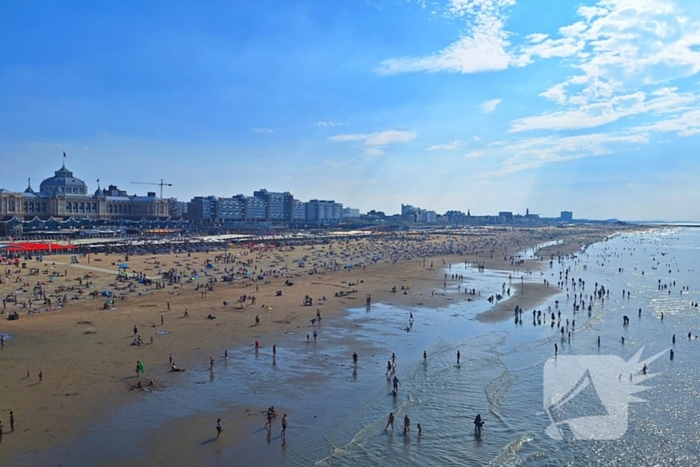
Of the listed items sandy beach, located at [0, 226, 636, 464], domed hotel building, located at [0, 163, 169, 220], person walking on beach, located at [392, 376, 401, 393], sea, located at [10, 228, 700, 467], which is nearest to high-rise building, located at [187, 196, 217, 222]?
domed hotel building, located at [0, 163, 169, 220]

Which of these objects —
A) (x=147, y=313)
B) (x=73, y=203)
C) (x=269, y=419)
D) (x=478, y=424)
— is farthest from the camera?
(x=73, y=203)

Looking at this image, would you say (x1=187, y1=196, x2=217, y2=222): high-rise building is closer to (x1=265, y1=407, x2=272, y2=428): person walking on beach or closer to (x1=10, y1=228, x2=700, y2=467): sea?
(x1=10, y1=228, x2=700, y2=467): sea

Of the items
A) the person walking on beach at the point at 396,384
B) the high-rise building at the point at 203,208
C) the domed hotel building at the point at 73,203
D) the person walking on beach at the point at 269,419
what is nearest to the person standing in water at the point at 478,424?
the person walking on beach at the point at 396,384

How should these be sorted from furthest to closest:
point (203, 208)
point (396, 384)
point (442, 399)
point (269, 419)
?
point (203, 208) → point (396, 384) → point (442, 399) → point (269, 419)


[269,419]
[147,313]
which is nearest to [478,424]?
[269,419]

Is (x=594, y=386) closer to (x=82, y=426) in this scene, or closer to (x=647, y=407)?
(x=647, y=407)

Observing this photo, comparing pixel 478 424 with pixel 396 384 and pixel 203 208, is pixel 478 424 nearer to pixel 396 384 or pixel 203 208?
pixel 396 384

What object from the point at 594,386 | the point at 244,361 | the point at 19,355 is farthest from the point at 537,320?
the point at 19,355
